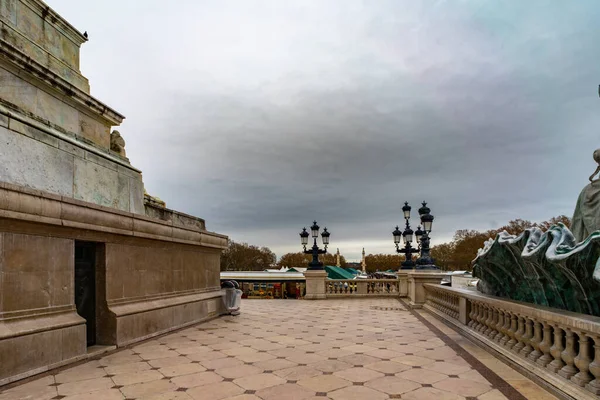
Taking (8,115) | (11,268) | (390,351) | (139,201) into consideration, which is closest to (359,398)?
(390,351)

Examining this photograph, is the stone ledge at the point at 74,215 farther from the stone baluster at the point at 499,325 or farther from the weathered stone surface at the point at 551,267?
the stone baluster at the point at 499,325

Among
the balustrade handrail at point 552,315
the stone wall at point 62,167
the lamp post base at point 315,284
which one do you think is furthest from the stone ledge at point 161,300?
the lamp post base at point 315,284

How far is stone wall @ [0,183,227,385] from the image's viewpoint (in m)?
5.39

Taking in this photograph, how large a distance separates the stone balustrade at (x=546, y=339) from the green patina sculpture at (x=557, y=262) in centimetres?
27

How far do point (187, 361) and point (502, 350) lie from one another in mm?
4619

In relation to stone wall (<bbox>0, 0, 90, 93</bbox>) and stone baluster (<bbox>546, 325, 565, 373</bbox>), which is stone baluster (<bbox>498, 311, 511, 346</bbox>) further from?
stone wall (<bbox>0, 0, 90, 93</bbox>)

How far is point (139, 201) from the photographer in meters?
9.73

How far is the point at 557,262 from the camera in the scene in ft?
14.7

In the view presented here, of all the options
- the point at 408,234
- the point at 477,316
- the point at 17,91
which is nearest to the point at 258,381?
the point at 477,316

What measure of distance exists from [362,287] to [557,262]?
1516 cm

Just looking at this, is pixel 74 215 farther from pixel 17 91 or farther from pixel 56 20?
pixel 56 20

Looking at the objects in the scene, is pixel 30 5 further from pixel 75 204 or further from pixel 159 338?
pixel 159 338

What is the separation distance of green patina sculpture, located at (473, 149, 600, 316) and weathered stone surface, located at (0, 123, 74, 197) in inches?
276

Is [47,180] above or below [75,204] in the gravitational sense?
above
